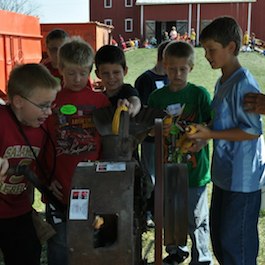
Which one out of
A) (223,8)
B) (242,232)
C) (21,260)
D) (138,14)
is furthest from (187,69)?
(138,14)

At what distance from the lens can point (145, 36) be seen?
39.7m

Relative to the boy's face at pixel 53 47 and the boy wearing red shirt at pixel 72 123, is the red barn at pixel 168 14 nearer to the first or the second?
the boy's face at pixel 53 47

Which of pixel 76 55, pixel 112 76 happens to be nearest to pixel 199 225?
pixel 112 76

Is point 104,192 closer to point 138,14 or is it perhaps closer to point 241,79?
point 241,79

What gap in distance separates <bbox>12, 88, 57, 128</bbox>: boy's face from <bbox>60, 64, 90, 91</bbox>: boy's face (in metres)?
0.28

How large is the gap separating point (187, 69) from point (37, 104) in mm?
1142

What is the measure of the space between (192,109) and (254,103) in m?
0.72

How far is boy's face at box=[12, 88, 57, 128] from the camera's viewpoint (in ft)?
6.23

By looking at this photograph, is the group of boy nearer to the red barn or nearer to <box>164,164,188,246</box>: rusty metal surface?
<box>164,164,188,246</box>: rusty metal surface

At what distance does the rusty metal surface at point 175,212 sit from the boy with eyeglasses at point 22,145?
741 mm

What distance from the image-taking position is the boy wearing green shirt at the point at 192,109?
2.64 meters

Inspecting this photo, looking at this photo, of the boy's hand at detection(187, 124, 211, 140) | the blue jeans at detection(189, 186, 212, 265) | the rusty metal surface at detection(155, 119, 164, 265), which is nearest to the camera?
the rusty metal surface at detection(155, 119, 164, 265)

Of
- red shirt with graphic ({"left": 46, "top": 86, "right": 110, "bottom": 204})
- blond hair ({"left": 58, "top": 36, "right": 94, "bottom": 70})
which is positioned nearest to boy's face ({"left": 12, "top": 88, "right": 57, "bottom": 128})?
red shirt with graphic ({"left": 46, "top": 86, "right": 110, "bottom": 204})

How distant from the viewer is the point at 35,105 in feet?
6.23
